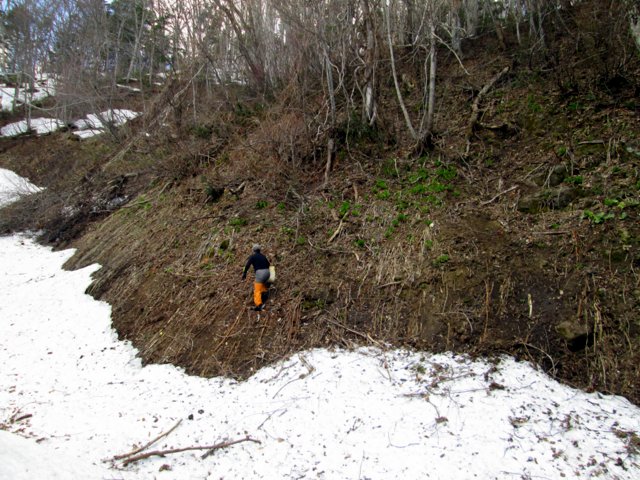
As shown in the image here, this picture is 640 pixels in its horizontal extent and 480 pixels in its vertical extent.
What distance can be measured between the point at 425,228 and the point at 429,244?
16.1 inches

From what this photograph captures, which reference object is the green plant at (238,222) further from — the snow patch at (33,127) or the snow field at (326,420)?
the snow patch at (33,127)

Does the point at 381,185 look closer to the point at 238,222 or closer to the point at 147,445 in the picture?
the point at 238,222

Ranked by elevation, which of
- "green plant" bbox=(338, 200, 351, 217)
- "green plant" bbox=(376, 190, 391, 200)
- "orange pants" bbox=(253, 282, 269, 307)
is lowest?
"orange pants" bbox=(253, 282, 269, 307)

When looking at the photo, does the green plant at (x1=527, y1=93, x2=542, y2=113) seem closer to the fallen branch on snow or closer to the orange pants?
the orange pants

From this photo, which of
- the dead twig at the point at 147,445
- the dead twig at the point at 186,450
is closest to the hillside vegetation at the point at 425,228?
the dead twig at the point at 147,445

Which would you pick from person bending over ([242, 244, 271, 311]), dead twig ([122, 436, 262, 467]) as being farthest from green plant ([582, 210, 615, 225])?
dead twig ([122, 436, 262, 467])

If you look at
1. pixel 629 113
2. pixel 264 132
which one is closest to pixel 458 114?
pixel 629 113

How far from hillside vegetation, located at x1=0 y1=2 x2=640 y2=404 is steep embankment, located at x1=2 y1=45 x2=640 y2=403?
3 centimetres

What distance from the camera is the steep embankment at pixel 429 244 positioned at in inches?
201

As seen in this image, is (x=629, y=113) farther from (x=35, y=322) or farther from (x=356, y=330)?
(x=35, y=322)

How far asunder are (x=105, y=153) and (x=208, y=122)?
9.11 metres

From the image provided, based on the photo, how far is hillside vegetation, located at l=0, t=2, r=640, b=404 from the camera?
→ 519cm

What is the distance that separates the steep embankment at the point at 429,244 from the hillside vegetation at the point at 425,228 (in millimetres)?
30

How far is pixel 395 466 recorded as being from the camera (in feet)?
12.5
